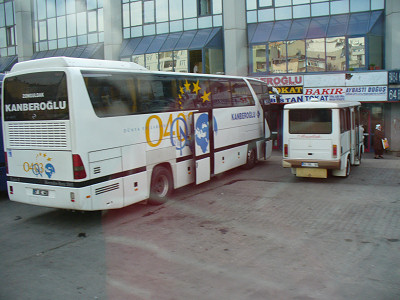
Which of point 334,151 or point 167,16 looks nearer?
point 334,151

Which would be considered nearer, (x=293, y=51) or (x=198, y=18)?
(x=293, y=51)

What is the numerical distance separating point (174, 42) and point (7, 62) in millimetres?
17082

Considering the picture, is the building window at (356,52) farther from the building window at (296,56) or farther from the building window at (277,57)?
the building window at (277,57)

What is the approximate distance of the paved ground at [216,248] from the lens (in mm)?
5922

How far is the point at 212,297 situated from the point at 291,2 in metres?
20.1

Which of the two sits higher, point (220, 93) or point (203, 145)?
point (220, 93)

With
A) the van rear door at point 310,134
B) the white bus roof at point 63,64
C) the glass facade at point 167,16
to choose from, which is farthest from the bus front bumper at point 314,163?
the glass facade at point 167,16

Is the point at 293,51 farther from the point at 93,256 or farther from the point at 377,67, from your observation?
the point at 93,256

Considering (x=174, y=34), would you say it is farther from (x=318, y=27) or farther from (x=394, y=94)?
(x=394, y=94)

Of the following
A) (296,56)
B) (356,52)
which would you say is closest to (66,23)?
(296,56)

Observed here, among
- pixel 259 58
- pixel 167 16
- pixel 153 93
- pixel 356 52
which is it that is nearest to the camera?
Answer: pixel 153 93

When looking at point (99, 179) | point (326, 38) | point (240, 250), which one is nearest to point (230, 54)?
point (326, 38)

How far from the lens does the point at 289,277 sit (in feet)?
20.4

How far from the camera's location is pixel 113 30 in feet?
91.7
